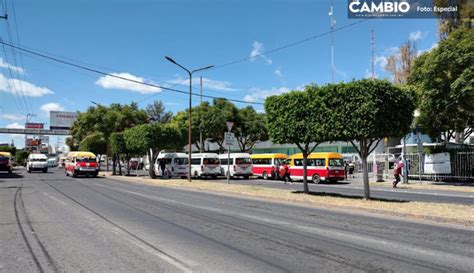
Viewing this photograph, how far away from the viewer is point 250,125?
50.9 meters

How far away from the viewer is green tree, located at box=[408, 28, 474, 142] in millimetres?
24828

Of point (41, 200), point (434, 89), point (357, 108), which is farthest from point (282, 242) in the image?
point (434, 89)

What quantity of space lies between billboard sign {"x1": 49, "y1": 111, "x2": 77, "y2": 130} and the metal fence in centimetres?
8124

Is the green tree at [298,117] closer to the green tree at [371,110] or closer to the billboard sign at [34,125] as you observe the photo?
the green tree at [371,110]

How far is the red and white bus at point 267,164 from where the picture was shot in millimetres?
35044

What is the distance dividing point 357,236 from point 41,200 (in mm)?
Answer: 12293

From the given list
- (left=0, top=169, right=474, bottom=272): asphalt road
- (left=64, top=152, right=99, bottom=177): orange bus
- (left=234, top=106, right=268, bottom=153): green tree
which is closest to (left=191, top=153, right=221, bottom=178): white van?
(left=64, top=152, right=99, bottom=177): orange bus

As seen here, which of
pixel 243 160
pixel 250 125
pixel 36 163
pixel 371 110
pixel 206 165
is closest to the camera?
pixel 371 110

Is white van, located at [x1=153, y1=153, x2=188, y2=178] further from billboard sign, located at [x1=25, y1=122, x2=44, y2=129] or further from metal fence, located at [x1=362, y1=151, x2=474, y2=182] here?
billboard sign, located at [x1=25, y1=122, x2=44, y2=129]

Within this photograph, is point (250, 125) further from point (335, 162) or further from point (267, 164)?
point (335, 162)

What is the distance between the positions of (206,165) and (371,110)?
22157 millimetres

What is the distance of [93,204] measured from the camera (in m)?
14.9

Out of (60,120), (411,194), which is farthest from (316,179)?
(60,120)

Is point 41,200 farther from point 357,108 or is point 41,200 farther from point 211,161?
point 211,161
